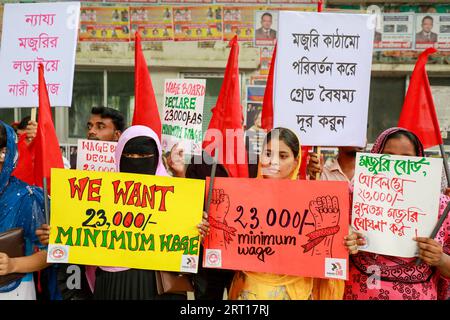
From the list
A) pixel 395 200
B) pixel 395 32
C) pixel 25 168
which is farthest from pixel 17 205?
pixel 395 32

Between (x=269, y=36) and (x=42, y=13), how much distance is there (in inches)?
176

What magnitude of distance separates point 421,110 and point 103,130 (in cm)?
258

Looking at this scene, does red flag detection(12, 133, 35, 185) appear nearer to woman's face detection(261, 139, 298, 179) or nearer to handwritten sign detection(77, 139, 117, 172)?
handwritten sign detection(77, 139, 117, 172)

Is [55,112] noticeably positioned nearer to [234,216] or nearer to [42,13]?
[42,13]

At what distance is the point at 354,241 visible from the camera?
2.84 metres

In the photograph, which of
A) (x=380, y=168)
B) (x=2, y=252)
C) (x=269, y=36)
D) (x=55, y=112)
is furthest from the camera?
(x=55, y=112)

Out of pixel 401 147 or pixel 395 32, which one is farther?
pixel 395 32

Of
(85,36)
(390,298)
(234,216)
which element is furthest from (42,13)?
(85,36)

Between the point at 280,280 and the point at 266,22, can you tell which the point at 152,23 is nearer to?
the point at 266,22

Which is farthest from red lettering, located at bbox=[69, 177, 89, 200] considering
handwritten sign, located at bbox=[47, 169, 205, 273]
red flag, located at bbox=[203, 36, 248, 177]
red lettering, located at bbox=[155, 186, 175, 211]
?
red flag, located at bbox=[203, 36, 248, 177]

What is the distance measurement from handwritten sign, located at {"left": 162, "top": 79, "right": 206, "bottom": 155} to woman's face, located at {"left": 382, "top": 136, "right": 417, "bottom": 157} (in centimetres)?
212

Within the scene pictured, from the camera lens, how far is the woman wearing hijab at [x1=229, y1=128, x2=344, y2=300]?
9.36ft

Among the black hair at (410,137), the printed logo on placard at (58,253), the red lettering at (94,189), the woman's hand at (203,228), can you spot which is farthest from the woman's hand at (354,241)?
the printed logo on placard at (58,253)

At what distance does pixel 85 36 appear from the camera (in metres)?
8.70
